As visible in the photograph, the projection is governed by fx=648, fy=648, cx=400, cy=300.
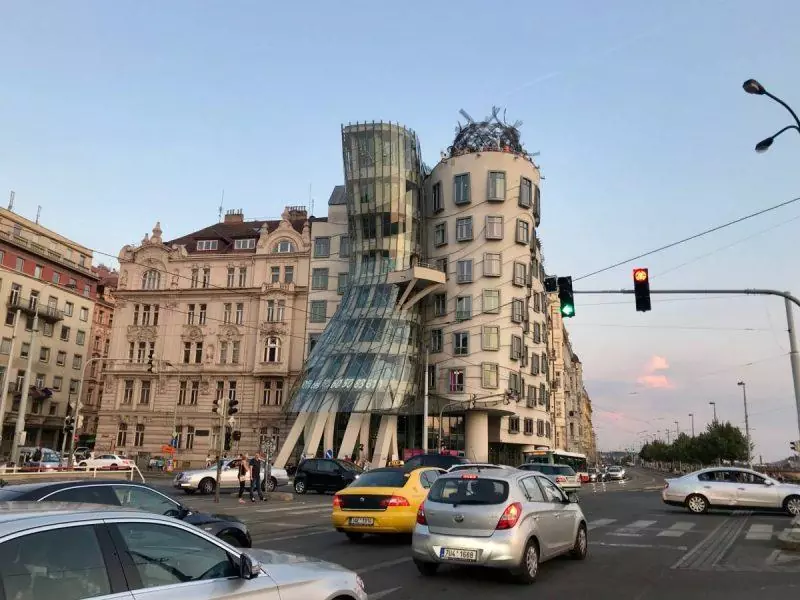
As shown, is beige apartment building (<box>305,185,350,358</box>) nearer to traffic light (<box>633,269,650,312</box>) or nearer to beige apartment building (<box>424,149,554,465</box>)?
beige apartment building (<box>424,149,554,465</box>)

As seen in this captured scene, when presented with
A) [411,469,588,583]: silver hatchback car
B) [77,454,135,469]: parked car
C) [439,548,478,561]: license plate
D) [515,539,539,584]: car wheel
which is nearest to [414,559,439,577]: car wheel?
[411,469,588,583]: silver hatchback car

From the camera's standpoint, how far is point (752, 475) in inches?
864

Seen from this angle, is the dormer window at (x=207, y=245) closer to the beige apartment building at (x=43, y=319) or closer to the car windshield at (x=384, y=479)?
the beige apartment building at (x=43, y=319)

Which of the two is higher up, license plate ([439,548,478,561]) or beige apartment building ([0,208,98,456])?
beige apartment building ([0,208,98,456])

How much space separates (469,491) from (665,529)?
10277 mm

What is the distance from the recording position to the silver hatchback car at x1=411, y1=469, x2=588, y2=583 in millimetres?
9062

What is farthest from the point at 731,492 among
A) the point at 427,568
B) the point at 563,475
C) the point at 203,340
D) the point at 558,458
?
the point at 203,340

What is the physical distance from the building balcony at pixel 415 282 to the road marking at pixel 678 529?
37.6 meters

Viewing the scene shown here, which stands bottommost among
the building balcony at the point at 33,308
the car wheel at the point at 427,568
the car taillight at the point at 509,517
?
the car wheel at the point at 427,568

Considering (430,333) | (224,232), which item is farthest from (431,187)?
(224,232)

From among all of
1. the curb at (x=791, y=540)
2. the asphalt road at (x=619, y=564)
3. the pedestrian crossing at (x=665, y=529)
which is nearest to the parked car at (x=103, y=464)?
the asphalt road at (x=619, y=564)

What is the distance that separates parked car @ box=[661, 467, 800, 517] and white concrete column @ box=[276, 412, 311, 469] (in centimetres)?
3483

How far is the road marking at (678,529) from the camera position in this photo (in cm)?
1608

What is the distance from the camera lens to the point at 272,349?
63.1m
